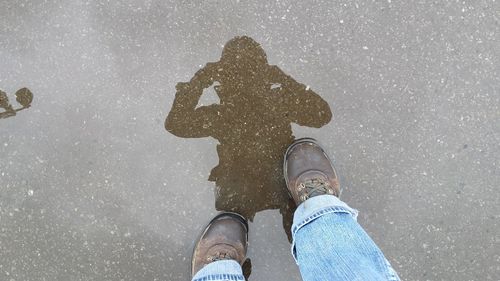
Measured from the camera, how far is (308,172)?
2.23m

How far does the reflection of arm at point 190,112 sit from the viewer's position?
7.39 feet

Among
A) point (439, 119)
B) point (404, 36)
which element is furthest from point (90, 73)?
point (439, 119)

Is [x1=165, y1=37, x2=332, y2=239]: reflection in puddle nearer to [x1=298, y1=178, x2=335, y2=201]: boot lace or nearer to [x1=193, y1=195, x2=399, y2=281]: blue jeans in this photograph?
[x1=298, y1=178, x2=335, y2=201]: boot lace

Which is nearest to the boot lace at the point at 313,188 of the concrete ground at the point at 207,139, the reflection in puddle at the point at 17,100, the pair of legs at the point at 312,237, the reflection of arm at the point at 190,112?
the pair of legs at the point at 312,237

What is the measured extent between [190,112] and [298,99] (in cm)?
63

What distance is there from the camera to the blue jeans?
5.65 feet

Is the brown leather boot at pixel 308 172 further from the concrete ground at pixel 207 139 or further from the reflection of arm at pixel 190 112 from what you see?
the reflection of arm at pixel 190 112

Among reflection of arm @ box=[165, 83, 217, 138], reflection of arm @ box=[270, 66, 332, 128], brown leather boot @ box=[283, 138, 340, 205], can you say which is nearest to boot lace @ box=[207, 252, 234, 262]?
brown leather boot @ box=[283, 138, 340, 205]

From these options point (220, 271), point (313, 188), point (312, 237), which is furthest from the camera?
point (313, 188)

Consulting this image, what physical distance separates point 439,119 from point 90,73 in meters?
2.04

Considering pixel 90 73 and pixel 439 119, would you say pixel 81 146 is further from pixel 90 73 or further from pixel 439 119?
pixel 439 119

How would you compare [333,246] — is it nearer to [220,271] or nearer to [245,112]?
[220,271]

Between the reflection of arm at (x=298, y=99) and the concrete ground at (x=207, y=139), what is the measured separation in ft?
0.15

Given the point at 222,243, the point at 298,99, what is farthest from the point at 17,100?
the point at 298,99
